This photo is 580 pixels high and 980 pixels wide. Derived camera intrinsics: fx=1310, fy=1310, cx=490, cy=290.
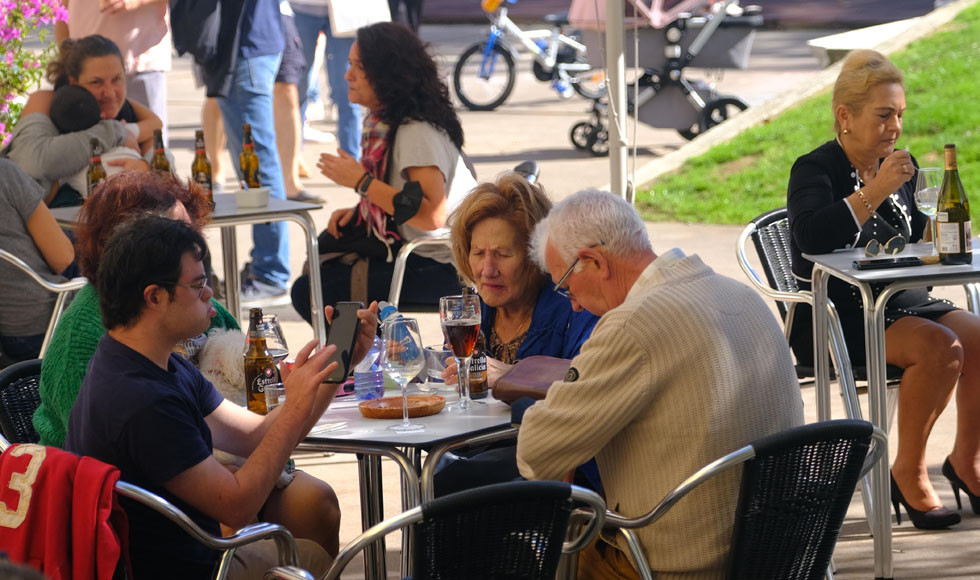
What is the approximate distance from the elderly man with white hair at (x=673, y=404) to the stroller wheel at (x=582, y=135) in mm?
9016

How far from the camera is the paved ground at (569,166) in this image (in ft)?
13.8

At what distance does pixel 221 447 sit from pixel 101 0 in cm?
476

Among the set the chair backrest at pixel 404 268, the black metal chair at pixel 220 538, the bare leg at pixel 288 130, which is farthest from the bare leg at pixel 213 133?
the black metal chair at pixel 220 538

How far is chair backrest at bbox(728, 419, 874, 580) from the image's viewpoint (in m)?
2.53

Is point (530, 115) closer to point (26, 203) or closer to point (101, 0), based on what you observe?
point (101, 0)

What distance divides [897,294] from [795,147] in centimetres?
545

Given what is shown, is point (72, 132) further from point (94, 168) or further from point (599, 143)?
point (599, 143)

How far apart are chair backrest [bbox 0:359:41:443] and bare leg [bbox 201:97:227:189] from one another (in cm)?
586

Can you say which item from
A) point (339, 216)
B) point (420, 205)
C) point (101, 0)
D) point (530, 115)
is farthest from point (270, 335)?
point (530, 115)

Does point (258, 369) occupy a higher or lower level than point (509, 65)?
lower

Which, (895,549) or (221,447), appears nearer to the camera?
(221,447)

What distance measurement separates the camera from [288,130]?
29.5 ft

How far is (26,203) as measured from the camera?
16.6ft

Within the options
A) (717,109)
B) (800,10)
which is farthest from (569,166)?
(800,10)
